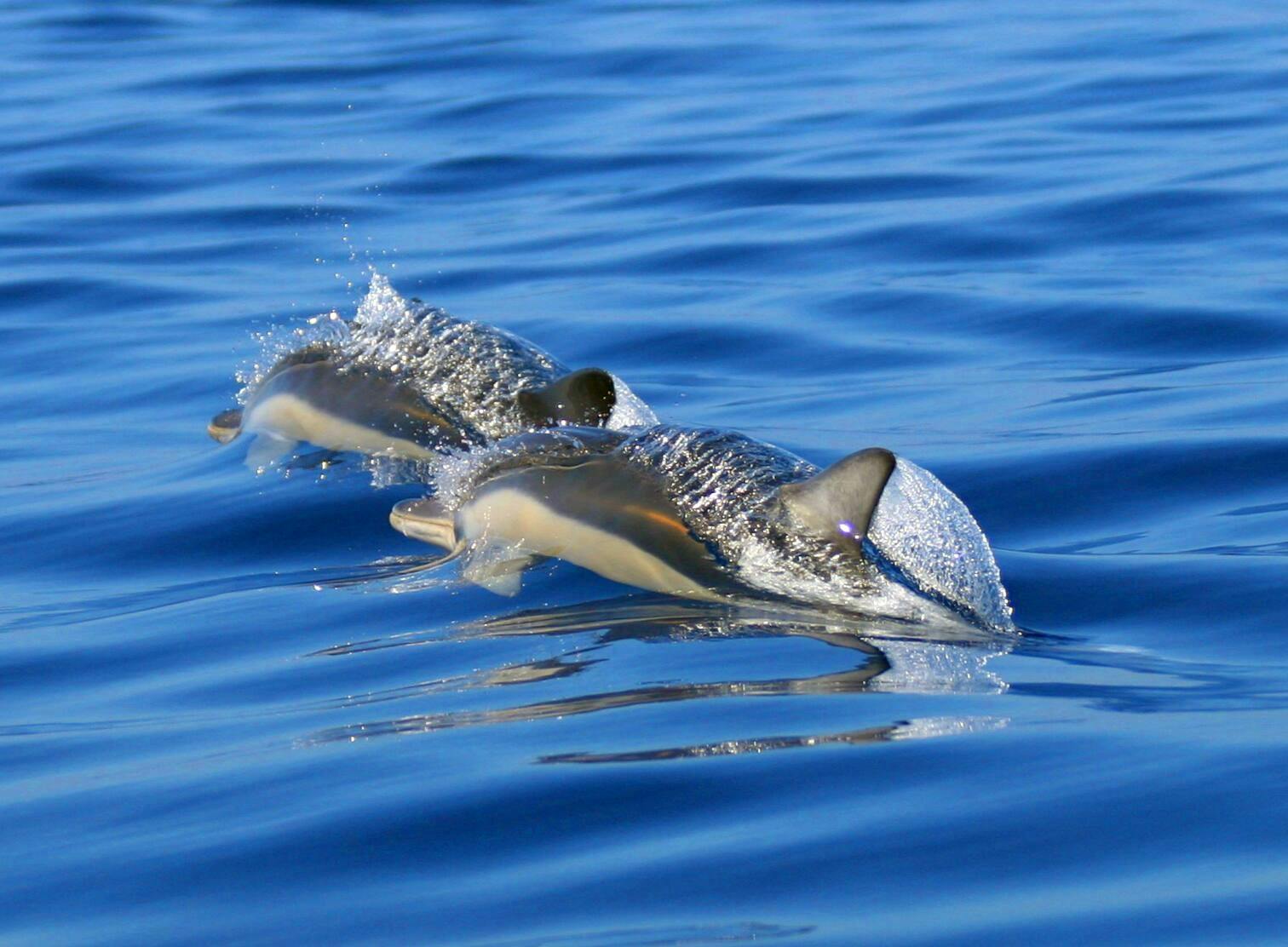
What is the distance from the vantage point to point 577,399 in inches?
302

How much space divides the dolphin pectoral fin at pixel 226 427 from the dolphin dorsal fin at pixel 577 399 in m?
2.15

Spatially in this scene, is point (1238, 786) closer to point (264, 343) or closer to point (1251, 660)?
point (1251, 660)

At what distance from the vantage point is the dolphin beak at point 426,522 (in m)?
7.19

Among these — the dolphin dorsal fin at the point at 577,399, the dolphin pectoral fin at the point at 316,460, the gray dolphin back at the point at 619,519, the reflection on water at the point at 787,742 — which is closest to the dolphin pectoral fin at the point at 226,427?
the dolphin pectoral fin at the point at 316,460

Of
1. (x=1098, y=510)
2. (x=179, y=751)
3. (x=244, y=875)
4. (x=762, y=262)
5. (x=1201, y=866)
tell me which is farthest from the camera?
(x=762, y=262)

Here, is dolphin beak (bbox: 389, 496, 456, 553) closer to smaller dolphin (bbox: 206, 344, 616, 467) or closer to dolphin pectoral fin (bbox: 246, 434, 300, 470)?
smaller dolphin (bbox: 206, 344, 616, 467)

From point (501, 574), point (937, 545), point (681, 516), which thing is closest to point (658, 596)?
point (681, 516)

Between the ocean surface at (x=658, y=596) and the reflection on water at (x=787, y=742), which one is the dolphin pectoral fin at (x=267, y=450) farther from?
the reflection on water at (x=787, y=742)

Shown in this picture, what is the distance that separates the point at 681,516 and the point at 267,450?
3.18m

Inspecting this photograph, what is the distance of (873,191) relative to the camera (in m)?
15.0

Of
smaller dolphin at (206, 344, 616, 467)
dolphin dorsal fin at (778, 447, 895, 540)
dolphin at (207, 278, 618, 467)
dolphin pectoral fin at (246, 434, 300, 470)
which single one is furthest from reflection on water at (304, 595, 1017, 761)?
dolphin pectoral fin at (246, 434, 300, 470)

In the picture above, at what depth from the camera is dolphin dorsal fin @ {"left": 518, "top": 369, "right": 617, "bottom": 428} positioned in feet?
24.9

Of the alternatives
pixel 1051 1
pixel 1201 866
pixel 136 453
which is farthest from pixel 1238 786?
pixel 1051 1

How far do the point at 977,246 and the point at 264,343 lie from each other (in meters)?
4.71
